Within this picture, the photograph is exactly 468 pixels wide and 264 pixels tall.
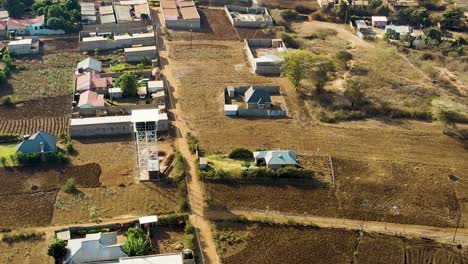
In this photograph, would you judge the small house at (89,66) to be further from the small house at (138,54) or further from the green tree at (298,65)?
the green tree at (298,65)

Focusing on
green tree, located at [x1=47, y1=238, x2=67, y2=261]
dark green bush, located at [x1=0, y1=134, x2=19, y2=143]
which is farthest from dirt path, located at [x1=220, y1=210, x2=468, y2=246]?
dark green bush, located at [x1=0, y1=134, x2=19, y2=143]

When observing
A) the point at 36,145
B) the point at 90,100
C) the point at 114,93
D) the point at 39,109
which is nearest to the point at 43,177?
the point at 36,145

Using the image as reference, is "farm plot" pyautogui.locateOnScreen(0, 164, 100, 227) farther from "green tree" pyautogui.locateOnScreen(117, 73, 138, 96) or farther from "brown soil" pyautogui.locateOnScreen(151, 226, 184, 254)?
"green tree" pyautogui.locateOnScreen(117, 73, 138, 96)

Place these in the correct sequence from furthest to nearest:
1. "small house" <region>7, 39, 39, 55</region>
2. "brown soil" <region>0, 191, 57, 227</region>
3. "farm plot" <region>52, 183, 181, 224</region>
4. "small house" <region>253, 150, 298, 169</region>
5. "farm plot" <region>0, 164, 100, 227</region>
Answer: "small house" <region>7, 39, 39, 55</region> < "small house" <region>253, 150, 298, 169</region> < "farm plot" <region>52, 183, 181, 224</region> < "farm plot" <region>0, 164, 100, 227</region> < "brown soil" <region>0, 191, 57, 227</region>

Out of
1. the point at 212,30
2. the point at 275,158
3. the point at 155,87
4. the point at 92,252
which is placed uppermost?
the point at 212,30

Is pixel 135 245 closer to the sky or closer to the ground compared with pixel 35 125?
closer to the ground

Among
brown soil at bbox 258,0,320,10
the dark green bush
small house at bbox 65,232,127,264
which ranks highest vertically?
brown soil at bbox 258,0,320,10

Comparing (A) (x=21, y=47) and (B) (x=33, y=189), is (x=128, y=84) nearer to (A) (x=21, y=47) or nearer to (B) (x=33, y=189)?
(B) (x=33, y=189)
